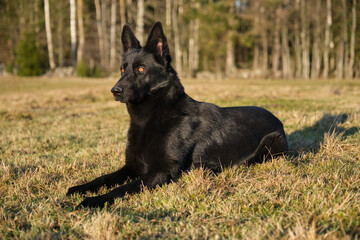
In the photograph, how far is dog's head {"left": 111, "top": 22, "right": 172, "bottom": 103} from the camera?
10.1ft

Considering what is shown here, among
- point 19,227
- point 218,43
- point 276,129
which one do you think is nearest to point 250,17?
point 218,43

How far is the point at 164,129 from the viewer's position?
2.97 m

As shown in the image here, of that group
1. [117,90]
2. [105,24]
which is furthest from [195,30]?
[117,90]

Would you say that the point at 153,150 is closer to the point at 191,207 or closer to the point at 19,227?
the point at 191,207

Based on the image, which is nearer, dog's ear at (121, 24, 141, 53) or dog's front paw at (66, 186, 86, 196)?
dog's front paw at (66, 186, 86, 196)

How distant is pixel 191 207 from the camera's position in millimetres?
2318

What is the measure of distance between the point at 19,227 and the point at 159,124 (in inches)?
59.2

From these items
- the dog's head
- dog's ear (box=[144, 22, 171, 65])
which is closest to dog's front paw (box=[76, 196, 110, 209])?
the dog's head

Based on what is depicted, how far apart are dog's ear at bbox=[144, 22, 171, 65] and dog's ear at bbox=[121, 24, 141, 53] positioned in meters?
0.35

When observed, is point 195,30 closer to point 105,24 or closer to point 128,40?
point 105,24

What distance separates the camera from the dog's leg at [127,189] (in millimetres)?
2438

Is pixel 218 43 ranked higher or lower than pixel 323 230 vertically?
higher

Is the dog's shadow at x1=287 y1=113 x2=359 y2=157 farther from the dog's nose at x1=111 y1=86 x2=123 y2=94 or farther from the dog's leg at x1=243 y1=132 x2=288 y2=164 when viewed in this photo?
the dog's nose at x1=111 y1=86 x2=123 y2=94

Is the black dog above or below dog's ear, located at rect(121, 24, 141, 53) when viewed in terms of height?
below
